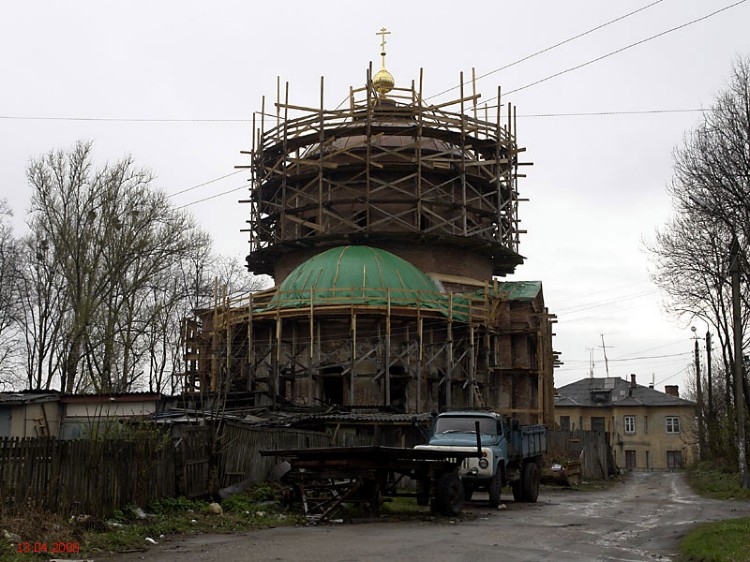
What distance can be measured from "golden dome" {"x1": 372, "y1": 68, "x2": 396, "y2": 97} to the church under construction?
6cm

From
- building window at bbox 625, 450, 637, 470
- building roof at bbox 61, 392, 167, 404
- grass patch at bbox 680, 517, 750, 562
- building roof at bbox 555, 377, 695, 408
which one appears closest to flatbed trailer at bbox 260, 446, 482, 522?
grass patch at bbox 680, 517, 750, 562

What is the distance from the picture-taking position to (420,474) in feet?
56.6

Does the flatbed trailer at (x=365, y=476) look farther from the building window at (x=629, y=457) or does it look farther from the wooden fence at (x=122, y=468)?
the building window at (x=629, y=457)

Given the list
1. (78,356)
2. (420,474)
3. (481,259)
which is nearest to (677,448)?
(481,259)

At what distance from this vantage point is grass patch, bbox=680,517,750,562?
11.5 metres

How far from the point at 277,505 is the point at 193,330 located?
23.0 m

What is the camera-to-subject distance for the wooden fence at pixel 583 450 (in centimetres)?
3453

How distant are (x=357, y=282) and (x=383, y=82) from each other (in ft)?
46.4

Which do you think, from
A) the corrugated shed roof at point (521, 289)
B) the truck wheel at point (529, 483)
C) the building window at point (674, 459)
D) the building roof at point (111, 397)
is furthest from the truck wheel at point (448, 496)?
the building window at point (674, 459)

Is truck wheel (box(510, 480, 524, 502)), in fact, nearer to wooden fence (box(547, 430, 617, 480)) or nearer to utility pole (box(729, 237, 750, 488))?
utility pole (box(729, 237, 750, 488))

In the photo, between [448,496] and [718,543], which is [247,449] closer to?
[448,496]

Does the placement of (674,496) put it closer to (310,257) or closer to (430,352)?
(430,352)

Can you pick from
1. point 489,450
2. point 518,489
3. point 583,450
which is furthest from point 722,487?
point 489,450

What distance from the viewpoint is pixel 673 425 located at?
2670 inches
